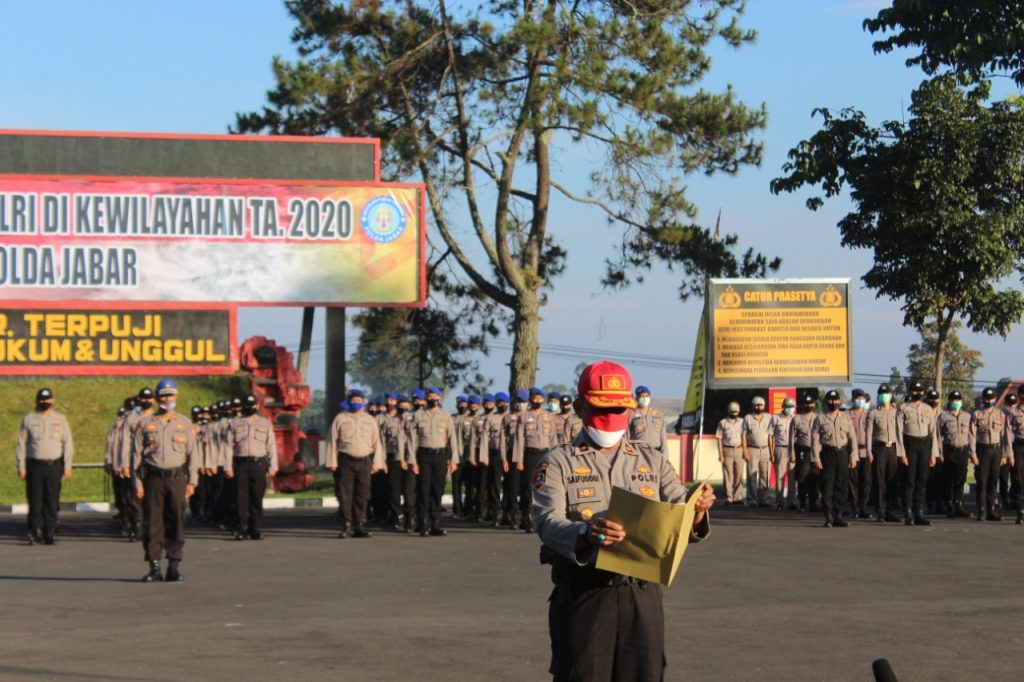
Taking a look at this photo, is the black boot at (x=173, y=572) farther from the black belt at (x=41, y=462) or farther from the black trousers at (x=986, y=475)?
the black trousers at (x=986, y=475)

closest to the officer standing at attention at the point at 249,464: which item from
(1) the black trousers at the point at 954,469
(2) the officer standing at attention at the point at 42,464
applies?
(2) the officer standing at attention at the point at 42,464

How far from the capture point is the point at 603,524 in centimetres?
538

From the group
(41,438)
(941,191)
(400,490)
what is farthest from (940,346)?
(41,438)

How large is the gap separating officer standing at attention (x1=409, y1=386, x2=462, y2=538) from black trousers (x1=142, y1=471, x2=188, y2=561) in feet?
19.6

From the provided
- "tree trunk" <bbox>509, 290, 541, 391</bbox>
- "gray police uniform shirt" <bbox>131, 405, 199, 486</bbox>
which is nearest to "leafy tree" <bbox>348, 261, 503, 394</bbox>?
"tree trunk" <bbox>509, 290, 541, 391</bbox>

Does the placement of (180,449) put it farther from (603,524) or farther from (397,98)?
(397,98)

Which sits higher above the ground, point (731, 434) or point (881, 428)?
point (881, 428)

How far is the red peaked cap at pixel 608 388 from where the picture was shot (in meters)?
5.75

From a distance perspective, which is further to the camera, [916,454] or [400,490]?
[400,490]

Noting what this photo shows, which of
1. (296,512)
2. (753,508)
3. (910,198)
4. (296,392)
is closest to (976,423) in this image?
(753,508)

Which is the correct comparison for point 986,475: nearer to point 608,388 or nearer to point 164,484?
point 164,484

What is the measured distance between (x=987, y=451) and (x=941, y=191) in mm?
7389

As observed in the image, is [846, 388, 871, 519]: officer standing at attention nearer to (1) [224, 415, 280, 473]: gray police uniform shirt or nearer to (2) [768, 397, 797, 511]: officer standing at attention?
(2) [768, 397, 797, 511]: officer standing at attention

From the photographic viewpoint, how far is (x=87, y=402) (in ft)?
129
